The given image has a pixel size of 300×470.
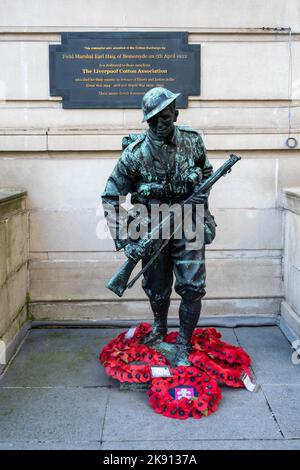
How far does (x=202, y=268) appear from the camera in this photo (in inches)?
193

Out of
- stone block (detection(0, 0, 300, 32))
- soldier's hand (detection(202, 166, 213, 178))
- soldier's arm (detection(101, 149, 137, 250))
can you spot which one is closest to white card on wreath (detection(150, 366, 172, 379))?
soldier's arm (detection(101, 149, 137, 250))

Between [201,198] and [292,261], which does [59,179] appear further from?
[292,261]

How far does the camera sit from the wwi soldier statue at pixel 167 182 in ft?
14.8

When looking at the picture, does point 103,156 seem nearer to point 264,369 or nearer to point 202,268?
point 202,268

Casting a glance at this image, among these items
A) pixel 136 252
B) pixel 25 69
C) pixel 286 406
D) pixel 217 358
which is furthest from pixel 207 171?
pixel 25 69

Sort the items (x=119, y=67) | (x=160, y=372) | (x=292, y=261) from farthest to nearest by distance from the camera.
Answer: (x=119, y=67) < (x=292, y=261) < (x=160, y=372)

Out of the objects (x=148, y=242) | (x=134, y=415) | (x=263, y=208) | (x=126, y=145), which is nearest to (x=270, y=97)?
(x=263, y=208)

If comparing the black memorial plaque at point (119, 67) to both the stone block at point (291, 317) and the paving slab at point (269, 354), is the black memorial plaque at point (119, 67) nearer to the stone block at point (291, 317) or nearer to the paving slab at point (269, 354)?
the stone block at point (291, 317)

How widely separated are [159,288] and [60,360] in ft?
4.32

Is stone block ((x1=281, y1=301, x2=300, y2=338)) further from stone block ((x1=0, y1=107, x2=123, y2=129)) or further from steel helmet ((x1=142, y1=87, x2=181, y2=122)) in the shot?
steel helmet ((x1=142, y1=87, x2=181, y2=122))

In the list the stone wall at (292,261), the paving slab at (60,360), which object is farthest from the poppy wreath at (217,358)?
the stone wall at (292,261)

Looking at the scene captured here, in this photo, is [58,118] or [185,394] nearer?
[185,394]

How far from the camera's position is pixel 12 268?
238 inches

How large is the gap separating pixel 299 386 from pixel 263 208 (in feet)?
7.83
